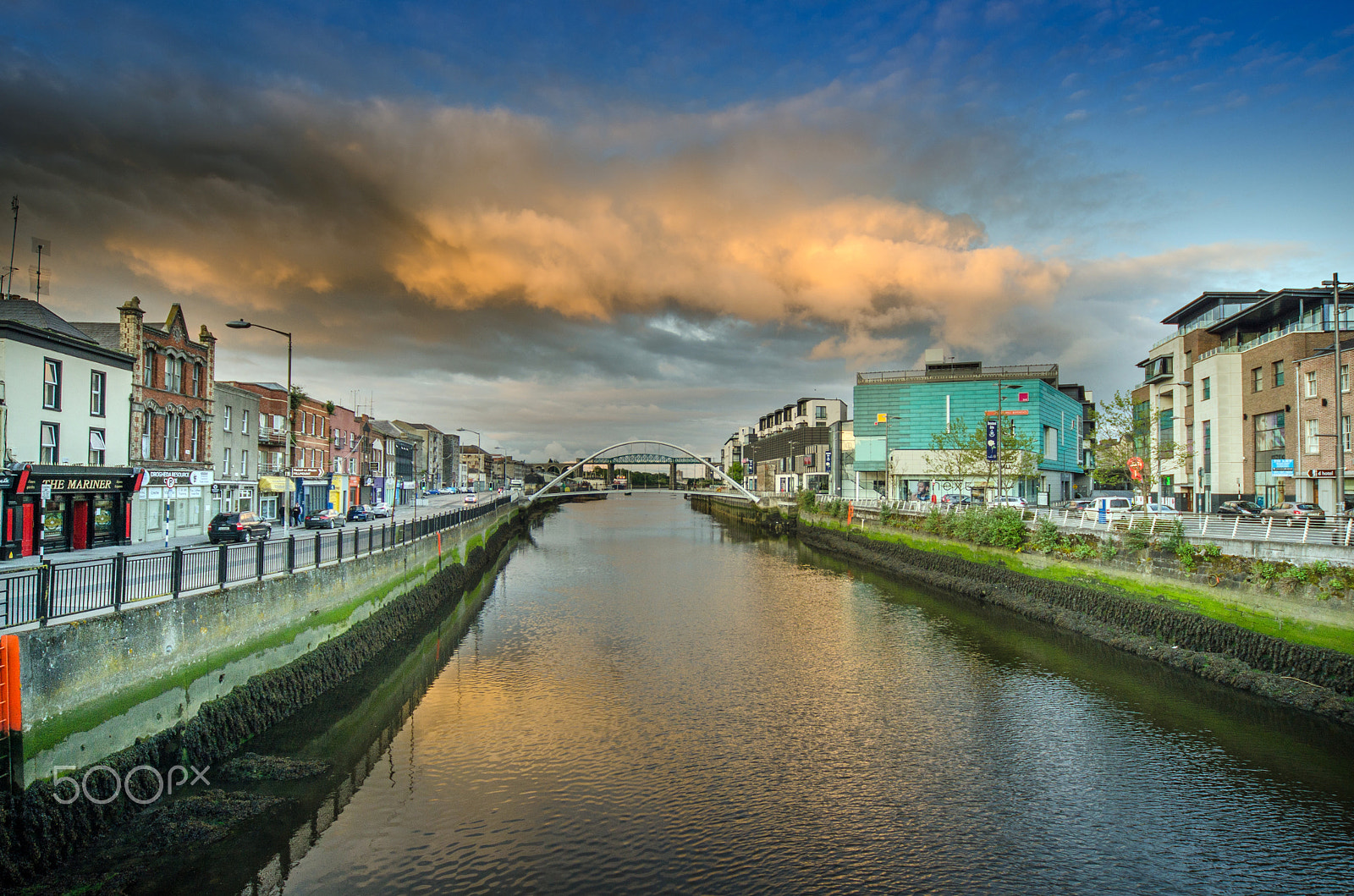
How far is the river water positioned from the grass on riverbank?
2356 millimetres

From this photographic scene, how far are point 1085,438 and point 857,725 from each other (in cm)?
11504

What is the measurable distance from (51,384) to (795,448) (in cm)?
10991

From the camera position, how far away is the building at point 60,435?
21.8 meters

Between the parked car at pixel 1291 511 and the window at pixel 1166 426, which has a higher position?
the window at pixel 1166 426

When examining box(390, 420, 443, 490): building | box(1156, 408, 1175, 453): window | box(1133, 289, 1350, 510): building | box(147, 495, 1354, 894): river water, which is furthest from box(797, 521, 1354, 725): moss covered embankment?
box(390, 420, 443, 490): building

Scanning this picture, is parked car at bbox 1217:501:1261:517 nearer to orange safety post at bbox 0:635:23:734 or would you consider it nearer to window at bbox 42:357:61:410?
orange safety post at bbox 0:635:23:734

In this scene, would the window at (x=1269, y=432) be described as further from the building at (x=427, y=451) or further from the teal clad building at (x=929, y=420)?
the building at (x=427, y=451)

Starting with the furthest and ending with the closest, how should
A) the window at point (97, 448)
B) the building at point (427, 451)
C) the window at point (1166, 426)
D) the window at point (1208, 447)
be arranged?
the building at point (427, 451) → the window at point (1166, 426) → the window at point (1208, 447) → the window at point (97, 448)

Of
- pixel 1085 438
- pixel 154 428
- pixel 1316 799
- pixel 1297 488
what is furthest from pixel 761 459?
pixel 1316 799

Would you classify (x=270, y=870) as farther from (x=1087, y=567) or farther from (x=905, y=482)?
(x=905, y=482)

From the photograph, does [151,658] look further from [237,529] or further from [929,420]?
[929,420]

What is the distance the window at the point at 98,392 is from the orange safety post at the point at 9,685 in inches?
829

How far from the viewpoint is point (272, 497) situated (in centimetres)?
4175

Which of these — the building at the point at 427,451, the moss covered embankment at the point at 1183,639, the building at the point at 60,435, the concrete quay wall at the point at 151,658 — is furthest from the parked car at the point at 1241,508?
the building at the point at 427,451
